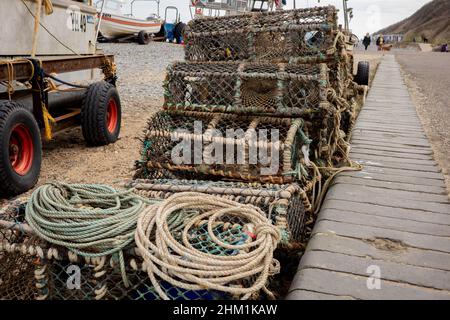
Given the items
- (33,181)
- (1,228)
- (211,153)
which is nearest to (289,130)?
(211,153)

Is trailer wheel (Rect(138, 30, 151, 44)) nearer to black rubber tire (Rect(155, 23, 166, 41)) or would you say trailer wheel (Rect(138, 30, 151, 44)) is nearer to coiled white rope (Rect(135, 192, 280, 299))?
black rubber tire (Rect(155, 23, 166, 41))

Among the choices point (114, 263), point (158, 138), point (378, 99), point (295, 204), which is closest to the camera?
point (114, 263)

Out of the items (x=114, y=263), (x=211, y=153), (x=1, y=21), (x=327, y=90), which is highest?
(x=1, y=21)

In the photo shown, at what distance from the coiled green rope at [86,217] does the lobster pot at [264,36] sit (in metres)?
2.50

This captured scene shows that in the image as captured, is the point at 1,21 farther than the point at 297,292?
Yes

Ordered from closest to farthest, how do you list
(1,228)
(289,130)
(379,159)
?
(1,228)
(289,130)
(379,159)

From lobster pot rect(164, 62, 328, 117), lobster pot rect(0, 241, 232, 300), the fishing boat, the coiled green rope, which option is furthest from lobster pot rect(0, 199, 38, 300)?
the fishing boat

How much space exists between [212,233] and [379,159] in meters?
2.37

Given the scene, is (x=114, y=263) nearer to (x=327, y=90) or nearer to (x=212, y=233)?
(x=212, y=233)

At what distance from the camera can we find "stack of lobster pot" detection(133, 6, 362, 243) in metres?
2.89

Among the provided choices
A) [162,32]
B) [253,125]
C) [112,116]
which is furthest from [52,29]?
[162,32]

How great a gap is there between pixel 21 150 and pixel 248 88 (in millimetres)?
2243

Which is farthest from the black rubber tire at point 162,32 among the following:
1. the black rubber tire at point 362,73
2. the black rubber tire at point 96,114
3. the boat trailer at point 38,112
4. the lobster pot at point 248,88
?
the lobster pot at point 248,88

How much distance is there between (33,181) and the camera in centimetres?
395
